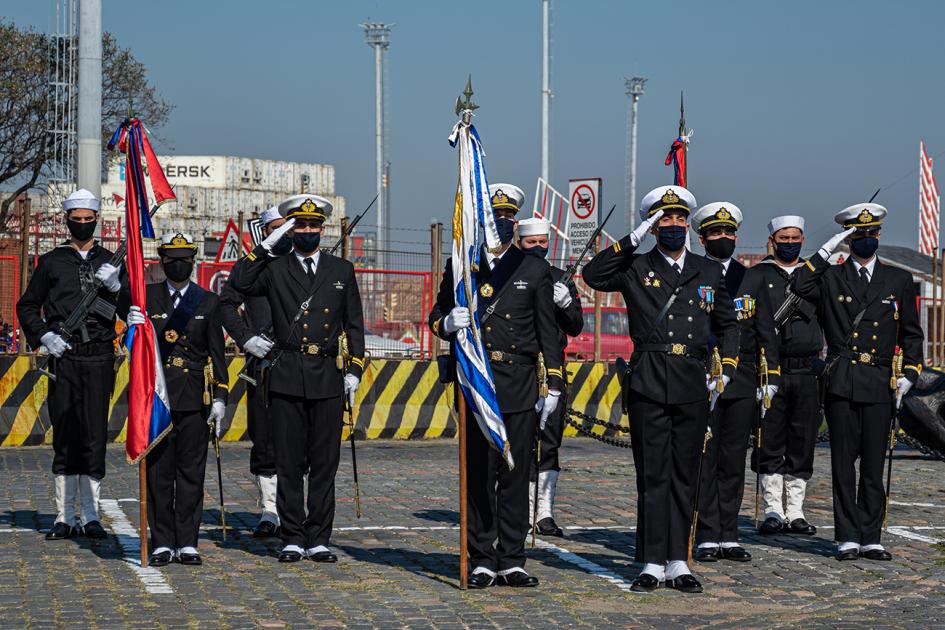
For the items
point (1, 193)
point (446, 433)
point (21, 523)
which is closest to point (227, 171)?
point (1, 193)

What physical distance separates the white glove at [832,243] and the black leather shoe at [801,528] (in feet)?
7.14

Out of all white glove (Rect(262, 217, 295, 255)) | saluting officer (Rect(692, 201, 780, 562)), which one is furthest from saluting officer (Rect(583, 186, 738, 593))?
white glove (Rect(262, 217, 295, 255))

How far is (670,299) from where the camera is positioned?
8.89 meters

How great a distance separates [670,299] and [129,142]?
3.69 m

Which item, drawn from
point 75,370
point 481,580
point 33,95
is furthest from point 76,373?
point 33,95

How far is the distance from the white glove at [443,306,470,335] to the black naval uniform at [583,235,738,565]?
2.46 feet

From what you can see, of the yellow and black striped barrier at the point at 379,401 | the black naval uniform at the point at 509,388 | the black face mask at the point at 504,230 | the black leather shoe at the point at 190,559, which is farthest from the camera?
the yellow and black striped barrier at the point at 379,401

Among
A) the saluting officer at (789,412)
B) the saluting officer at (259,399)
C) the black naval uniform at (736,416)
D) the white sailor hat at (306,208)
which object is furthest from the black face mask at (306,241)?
the saluting officer at (789,412)

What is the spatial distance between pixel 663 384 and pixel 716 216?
1.53 metres

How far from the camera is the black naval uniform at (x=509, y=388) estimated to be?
29.4ft

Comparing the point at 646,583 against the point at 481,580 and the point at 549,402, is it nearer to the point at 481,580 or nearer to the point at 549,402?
the point at 481,580

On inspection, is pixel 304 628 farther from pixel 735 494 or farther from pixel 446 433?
pixel 446 433

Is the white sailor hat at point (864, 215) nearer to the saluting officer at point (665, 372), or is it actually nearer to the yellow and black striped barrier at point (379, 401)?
the saluting officer at point (665, 372)

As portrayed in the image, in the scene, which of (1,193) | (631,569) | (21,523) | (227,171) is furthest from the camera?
(227,171)
